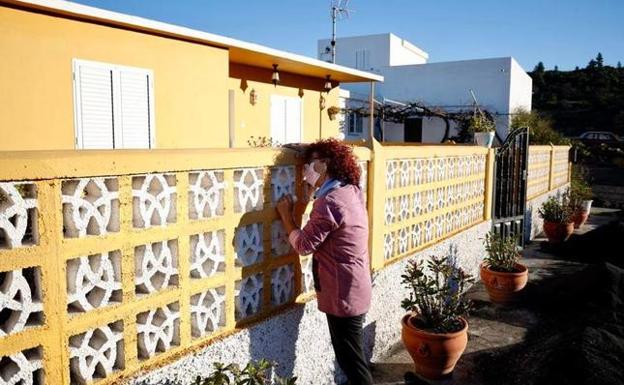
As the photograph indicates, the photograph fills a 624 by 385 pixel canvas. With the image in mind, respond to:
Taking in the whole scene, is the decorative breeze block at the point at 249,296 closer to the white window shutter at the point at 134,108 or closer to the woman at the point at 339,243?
the woman at the point at 339,243

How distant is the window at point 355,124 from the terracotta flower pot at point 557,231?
1377 centimetres

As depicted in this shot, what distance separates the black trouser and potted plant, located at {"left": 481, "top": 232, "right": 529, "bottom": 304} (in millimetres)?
3533

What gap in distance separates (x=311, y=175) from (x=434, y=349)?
6.39 ft

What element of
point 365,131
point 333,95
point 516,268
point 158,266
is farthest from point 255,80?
point 365,131

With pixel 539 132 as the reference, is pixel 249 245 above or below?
below

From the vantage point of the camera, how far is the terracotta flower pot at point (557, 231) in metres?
9.95

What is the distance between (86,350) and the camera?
7.45 ft

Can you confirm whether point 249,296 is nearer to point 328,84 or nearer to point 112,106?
point 112,106

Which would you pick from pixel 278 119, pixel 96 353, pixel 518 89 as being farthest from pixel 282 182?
pixel 518 89

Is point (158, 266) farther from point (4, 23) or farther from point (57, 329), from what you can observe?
point (4, 23)

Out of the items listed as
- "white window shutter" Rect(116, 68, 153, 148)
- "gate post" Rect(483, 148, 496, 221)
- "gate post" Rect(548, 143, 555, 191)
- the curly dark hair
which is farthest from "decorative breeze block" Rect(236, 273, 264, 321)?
"gate post" Rect(548, 143, 555, 191)

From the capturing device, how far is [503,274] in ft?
20.9

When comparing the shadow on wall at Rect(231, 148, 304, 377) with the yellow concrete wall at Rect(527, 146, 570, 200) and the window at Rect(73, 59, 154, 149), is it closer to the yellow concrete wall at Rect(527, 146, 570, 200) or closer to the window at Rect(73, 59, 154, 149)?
the window at Rect(73, 59, 154, 149)

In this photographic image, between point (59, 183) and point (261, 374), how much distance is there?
1.40 metres
